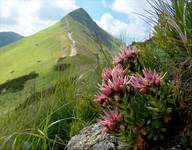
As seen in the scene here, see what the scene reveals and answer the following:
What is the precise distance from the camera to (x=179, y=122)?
4.79 m

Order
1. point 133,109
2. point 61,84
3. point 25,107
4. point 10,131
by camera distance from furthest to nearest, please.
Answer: point 61,84, point 25,107, point 10,131, point 133,109

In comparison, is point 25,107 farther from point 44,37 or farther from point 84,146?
point 44,37

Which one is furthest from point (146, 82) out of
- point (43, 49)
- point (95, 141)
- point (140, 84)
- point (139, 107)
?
point (43, 49)

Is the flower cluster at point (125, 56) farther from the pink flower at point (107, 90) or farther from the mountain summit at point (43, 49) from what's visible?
the mountain summit at point (43, 49)

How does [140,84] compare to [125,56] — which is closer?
[140,84]

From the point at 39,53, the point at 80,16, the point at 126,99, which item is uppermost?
the point at 80,16


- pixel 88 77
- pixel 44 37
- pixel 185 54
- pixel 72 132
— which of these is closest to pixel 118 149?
pixel 185 54

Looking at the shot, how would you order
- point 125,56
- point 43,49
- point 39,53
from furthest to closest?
1. point 43,49
2. point 39,53
3. point 125,56

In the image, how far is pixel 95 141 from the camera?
212 inches

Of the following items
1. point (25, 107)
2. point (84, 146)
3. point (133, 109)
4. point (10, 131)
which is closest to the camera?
point (133, 109)

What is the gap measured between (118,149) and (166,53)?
137 centimetres

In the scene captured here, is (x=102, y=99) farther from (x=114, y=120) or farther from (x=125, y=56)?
(x=125, y=56)

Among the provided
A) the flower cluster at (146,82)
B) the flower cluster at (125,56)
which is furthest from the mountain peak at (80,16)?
the flower cluster at (146,82)

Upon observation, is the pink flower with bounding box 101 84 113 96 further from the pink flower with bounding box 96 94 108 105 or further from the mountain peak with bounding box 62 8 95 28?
the mountain peak with bounding box 62 8 95 28
